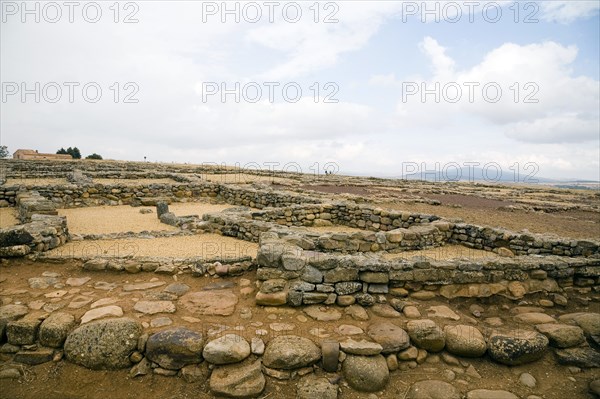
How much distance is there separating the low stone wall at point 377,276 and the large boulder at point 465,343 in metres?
0.93

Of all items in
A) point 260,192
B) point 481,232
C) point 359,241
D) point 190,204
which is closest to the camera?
point 359,241

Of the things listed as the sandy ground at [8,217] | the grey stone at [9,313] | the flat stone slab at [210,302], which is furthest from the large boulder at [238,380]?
the sandy ground at [8,217]

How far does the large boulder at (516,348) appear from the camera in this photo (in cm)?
438

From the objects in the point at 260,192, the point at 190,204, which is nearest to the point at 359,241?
the point at 260,192

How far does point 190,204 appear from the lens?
18.8m

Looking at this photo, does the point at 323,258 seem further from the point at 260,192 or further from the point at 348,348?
the point at 260,192

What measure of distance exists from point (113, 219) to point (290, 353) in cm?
1194

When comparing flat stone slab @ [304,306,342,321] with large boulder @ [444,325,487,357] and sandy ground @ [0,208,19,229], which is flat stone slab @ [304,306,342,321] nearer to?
large boulder @ [444,325,487,357]

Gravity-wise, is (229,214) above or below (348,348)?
above

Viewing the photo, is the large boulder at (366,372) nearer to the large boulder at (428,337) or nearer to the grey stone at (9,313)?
the large boulder at (428,337)

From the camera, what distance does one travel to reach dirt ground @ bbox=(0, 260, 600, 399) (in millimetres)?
3814

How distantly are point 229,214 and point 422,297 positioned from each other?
25.8 feet

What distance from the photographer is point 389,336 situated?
4453mm

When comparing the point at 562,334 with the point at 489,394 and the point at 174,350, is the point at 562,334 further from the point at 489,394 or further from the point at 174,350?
the point at 174,350
